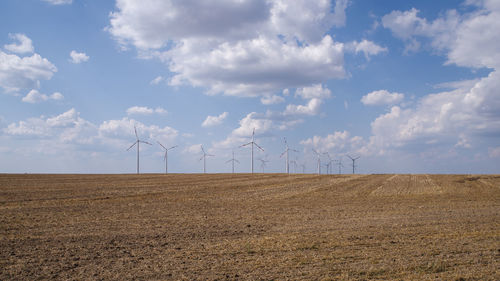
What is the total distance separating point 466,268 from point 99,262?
10.6 m

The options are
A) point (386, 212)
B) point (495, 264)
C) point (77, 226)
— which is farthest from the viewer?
point (386, 212)

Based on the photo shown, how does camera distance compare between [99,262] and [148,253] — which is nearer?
[99,262]

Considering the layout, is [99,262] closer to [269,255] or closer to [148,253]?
[148,253]

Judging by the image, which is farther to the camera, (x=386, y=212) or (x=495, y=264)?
(x=386, y=212)

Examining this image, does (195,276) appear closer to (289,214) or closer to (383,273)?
(383,273)

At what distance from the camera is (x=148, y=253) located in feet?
41.5

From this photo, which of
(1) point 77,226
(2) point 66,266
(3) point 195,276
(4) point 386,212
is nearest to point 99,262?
(2) point 66,266

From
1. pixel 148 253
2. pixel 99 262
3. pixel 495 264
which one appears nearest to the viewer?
pixel 495 264

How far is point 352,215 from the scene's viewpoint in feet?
71.3

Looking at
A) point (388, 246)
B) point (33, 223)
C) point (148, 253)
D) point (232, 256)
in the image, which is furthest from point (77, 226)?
point (388, 246)

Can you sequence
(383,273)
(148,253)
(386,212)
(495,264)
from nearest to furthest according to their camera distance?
(383,273) → (495,264) → (148,253) → (386,212)

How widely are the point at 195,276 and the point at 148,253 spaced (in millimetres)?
3446

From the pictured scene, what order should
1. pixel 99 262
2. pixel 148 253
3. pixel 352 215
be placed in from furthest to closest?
pixel 352 215, pixel 148 253, pixel 99 262

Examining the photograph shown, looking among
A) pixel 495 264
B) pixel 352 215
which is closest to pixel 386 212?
pixel 352 215
